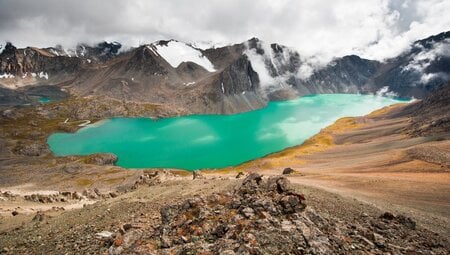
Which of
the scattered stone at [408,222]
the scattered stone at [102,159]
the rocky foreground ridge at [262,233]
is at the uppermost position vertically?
the scattered stone at [102,159]

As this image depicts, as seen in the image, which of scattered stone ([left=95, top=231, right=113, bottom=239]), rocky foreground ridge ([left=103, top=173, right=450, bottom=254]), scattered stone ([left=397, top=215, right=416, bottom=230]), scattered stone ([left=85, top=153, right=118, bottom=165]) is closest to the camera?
rocky foreground ridge ([left=103, top=173, right=450, bottom=254])

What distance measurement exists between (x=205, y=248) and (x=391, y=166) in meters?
82.0

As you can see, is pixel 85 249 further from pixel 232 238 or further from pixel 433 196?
pixel 433 196

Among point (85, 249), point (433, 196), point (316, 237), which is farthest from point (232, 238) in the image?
point (433, 196)

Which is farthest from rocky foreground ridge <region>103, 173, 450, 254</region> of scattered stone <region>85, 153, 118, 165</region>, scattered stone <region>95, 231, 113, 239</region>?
scattered stone <region>85, 153, 118, 165</region>

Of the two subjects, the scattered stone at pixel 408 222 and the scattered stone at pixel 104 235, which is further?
the scattered stone at pixel 408 222

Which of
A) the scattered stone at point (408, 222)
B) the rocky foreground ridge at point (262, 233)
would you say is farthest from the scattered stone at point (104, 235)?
the scattered stone at point (408, 222)

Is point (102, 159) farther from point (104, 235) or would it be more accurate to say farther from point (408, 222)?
point (408, 222)

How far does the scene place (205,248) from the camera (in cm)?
1736

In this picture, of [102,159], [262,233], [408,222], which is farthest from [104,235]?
[102,159]

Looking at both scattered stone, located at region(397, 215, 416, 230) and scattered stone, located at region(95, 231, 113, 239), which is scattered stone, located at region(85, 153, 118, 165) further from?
scattered stone, located at region(397, 215, 416, 230)

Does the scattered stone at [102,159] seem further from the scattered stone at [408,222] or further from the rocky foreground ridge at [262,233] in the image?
the scattered stone at [408,222]

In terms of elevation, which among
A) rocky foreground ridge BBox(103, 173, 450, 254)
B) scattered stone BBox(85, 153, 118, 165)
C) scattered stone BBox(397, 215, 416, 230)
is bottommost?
scattered stone BBox(397, 215, 416, 230)

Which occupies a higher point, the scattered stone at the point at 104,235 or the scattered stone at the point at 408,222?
the scattered stone at the point at 104,235
